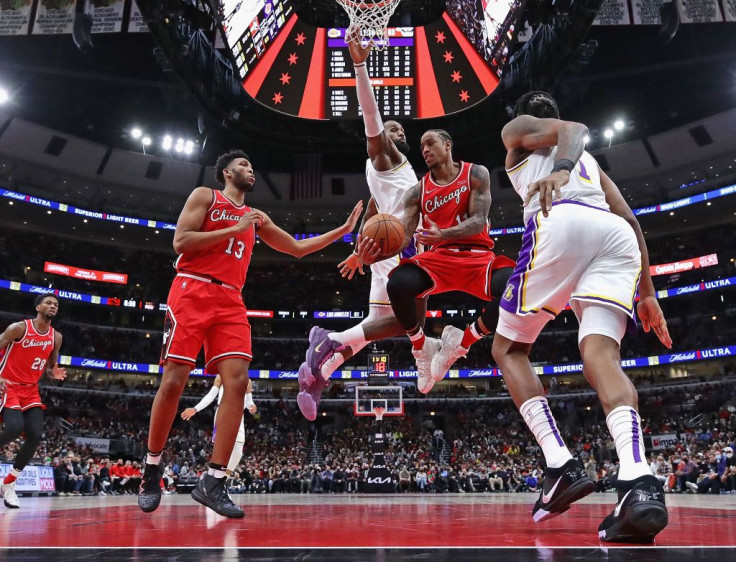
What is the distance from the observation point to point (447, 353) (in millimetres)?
5145

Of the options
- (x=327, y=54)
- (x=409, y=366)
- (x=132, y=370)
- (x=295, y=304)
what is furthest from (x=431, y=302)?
(x=327, y=54)

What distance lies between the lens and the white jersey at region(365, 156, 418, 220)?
519cm

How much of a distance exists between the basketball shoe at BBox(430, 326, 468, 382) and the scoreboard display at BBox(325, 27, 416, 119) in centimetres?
1502

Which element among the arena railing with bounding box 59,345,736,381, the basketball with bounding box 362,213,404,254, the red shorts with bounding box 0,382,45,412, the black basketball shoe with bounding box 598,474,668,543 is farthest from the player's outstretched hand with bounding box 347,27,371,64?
the arena railing with bounding box 59,345,736,381

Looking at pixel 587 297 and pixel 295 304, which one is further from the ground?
pixel 295 304

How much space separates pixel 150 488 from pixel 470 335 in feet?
8.54

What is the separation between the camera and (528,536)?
104 inches

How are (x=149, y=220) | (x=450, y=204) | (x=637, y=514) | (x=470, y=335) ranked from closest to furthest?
(x=637, y=514) < (x=450, y=204) < (x=470, y=335) < (x=149, y=220)

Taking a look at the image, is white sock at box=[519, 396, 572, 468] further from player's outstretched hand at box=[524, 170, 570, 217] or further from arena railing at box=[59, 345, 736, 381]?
arena railing at box=[59, 345, 736, 381]

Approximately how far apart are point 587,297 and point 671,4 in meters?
17.2

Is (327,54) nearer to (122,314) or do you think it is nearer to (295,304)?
(295,304)

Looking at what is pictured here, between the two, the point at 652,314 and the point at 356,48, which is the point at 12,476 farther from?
the point at 652,314

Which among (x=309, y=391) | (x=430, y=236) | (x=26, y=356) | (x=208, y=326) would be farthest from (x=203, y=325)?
(x=26, y=356)

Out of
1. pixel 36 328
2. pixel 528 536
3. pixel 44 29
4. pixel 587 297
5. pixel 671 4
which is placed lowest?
pixel 528 536
